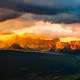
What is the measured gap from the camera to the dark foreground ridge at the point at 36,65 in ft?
19.1

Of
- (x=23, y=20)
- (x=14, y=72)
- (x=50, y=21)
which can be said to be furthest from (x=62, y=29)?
(x=14, y=72)

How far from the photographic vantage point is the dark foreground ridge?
582cm

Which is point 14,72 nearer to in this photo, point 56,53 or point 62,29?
point 56,53

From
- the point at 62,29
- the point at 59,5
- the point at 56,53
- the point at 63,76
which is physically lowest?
the point at 63,76

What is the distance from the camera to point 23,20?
6152mm

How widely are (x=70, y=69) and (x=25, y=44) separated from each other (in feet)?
3.48

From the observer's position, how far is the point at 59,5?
20.4 ft

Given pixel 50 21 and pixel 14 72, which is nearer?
pixel 14 72

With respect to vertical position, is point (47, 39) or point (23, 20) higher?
point (23, 20)

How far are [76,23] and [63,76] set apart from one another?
1.17 m

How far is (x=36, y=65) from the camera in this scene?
19.4 ft

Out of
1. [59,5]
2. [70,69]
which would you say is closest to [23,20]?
[59,5]

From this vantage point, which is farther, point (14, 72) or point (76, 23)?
point (76, 23)

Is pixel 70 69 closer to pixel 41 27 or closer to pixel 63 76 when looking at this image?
pixel 63 76
